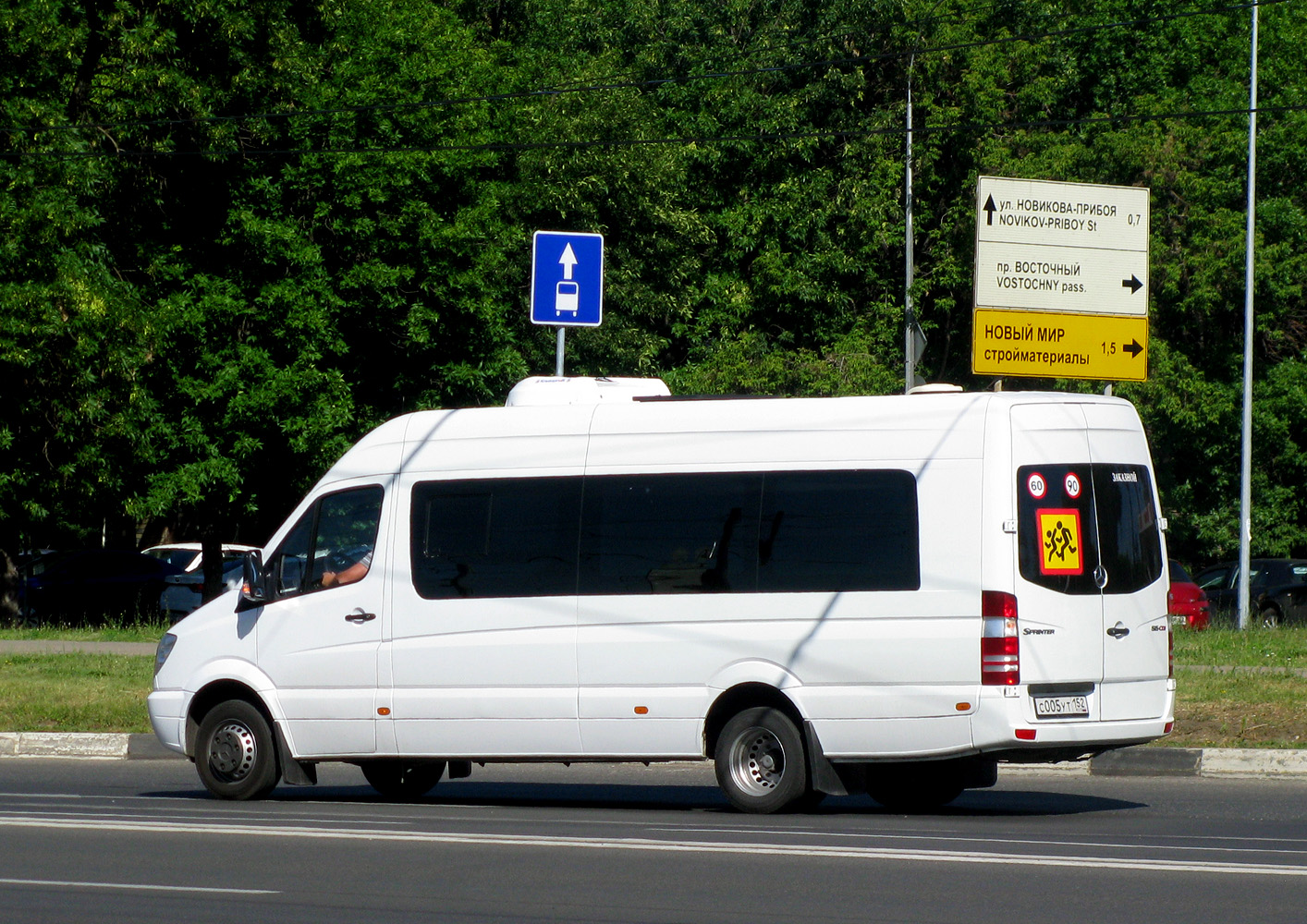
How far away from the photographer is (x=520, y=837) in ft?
30.7

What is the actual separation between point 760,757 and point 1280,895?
380cm

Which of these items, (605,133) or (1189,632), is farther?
(605,133)

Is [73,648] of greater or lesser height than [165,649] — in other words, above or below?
below

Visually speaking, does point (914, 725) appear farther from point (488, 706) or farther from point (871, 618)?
point (488, 706)

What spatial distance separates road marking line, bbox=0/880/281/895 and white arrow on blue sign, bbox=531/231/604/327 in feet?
24.3

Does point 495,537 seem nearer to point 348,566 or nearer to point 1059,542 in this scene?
point 348,566

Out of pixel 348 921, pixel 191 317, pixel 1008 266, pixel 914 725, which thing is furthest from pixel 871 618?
pixel 191 317

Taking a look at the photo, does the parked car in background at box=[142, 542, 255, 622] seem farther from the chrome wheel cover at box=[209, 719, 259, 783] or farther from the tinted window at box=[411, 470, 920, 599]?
the tinted window at box=[411, 470, 920, 599]

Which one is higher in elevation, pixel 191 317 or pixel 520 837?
pixel 191 317

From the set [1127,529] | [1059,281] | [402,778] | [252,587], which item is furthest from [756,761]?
[1059,281]

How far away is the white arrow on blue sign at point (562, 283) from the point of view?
14.5 meters

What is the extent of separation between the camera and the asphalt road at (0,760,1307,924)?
7.11 m

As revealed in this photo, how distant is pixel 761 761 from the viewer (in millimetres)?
10531

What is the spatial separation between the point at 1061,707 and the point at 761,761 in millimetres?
1742
